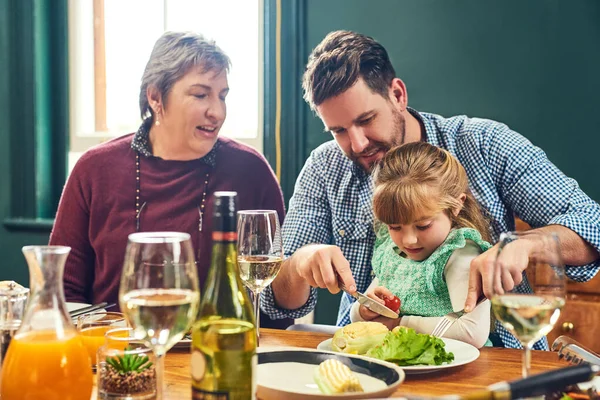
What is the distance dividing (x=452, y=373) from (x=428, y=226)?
593 mm

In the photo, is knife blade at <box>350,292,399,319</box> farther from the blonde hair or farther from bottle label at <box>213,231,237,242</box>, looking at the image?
bottle label at <box>213,231,237,242</box>

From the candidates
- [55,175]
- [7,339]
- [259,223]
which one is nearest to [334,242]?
[259,223]

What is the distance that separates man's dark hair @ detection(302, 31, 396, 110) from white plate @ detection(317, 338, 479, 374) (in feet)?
2.72

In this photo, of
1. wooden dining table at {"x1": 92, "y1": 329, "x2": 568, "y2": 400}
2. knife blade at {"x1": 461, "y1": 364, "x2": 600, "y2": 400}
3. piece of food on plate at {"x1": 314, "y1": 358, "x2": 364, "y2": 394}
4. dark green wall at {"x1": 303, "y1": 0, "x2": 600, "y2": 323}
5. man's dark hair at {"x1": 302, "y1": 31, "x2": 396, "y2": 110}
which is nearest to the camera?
knife blade at {"x1": 461, "y1": 364, "x2": 600, "y2": 400}

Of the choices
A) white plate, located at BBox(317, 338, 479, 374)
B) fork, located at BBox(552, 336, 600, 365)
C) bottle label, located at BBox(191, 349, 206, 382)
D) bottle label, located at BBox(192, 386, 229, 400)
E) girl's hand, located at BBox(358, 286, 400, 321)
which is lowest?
white plate, located at BBox(317, 338, 479, 374)

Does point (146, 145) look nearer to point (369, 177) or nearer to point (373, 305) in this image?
point (369, 177)

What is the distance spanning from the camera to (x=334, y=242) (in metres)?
2.10

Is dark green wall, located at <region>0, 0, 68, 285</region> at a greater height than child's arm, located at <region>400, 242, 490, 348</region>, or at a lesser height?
greater

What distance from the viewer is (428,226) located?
1697 mm

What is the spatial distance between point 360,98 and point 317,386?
106 cm

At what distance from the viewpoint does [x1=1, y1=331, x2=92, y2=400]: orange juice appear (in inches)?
35.2

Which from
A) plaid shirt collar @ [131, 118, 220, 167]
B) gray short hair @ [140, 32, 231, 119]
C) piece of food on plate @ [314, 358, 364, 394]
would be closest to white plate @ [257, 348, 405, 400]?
piece of food on plate @ [314, 358, 364, 394]

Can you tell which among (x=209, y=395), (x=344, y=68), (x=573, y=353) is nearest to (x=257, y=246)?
(x=209, y=395)

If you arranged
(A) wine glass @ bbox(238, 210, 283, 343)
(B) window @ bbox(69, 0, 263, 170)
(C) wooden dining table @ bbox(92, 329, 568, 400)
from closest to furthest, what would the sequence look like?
1. (C) wooden dining table @ bbox(92, 329, 568, 400)
2. (A) wine glass @ bbox(238, 210, 283, 343)
3. (B) window @ bbox(69, 0, 263, 170)
